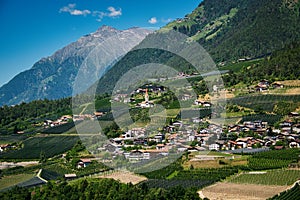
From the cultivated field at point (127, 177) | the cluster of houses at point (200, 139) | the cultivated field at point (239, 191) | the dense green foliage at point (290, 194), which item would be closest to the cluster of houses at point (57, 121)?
the cluster of houses at point (200, 139)

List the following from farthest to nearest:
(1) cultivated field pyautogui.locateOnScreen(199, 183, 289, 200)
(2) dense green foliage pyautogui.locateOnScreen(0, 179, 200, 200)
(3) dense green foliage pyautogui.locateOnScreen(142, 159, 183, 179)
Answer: (3) dense green foliage pyautogui.locateOnScreen(142, 159, 183, 179) → (1) cultivated field pyautogui.locateOnScreen(199, 183, 289, 200) → (2) dense green foliage pyautogui.locateOnScreen(0, 179, 200, 200)

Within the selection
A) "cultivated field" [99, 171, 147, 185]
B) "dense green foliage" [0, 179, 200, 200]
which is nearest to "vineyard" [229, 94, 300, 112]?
"cultivated field" [99, 171, 147, 185]

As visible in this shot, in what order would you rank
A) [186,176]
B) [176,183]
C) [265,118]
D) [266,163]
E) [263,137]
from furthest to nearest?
[265,118] < [263,137] < [266,163] < [186,176] < [176,183]

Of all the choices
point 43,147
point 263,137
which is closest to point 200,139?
point 263,137

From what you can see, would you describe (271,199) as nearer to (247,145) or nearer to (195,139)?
(247,145)

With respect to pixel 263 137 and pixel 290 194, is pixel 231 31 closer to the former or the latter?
pixel 263 137

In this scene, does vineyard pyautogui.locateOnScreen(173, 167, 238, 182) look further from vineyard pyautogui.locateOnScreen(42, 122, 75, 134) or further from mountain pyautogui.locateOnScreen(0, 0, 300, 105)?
mountain pyautogui.locateOnScreen(0, 0, 300, 105)
